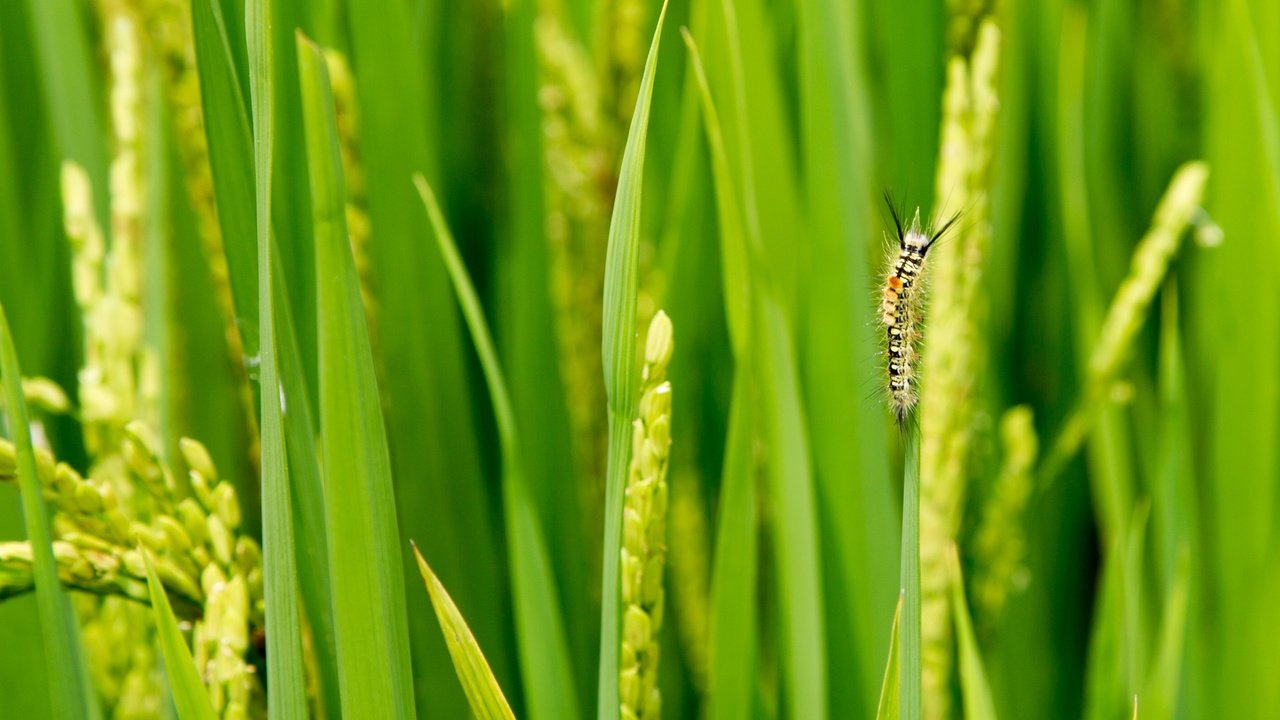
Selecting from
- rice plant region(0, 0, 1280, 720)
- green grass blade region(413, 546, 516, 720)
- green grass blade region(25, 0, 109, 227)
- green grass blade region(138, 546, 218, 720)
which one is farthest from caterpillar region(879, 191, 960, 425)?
green grass blade region(25, 0, 109, 227)

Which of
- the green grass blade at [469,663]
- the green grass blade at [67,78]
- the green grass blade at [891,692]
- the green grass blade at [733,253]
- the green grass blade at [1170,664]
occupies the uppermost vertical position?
the green grass blade at [67,78]

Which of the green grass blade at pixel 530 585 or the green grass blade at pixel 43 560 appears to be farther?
the green grass blade at pixel 530 585

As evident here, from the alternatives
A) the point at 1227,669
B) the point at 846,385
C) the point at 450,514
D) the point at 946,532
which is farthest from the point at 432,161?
the point at 1227,669

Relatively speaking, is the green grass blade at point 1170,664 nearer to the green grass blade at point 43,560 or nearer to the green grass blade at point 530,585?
the green grass blade at point 530,585

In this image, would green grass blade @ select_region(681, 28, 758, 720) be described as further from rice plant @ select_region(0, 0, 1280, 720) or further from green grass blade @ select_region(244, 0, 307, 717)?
green grass blade @ select_region(244, 0, 307, 717)

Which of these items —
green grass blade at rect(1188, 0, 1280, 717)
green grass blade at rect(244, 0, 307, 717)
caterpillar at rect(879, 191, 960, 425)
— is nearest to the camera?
green grass blade at rect(244, 0, 307, 717)

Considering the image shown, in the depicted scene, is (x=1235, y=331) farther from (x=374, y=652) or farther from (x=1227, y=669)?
(x=374, y=652)

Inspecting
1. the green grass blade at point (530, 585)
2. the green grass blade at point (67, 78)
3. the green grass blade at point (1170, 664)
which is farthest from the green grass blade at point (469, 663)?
the green grass blade at point (67, 78)
